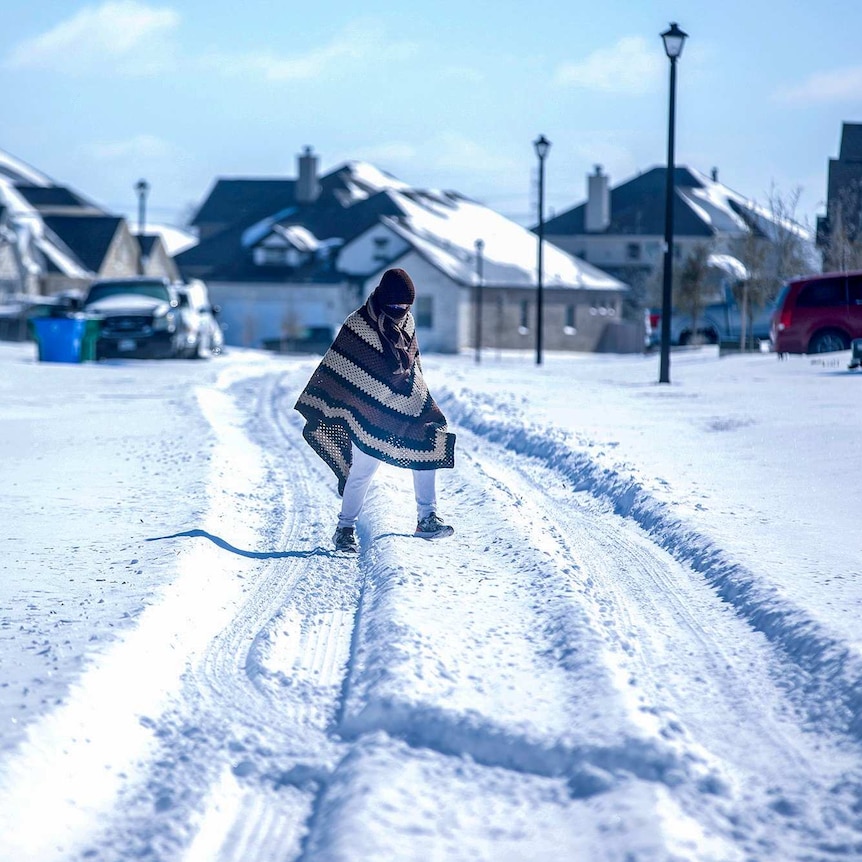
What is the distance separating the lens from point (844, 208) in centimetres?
3073

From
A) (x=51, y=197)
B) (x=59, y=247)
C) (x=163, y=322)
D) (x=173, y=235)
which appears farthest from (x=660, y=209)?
(x=173, y=235)

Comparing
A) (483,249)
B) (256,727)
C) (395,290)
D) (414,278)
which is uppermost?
(483,249)

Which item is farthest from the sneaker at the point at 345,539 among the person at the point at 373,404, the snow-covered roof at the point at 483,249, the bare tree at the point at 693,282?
the snow-covered roof at the point at 483,249

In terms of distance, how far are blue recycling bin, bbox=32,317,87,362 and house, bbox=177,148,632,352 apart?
30666 millimetres

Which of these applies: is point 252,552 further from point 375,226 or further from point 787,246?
point 375,226

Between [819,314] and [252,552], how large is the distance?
55.3ft

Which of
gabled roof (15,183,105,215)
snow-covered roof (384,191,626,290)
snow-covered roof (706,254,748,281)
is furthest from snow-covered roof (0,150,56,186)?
snow-covered roof (706,254,748,281)

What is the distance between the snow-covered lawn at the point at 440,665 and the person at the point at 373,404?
0.50 meters

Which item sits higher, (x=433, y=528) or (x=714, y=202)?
(x=714, y=202)

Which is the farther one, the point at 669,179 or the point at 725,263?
the point at 725,263

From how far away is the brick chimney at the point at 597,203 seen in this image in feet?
240

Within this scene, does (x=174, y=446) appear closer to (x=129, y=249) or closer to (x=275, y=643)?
(x=275, y=643)

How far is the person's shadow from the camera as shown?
24.9 feet

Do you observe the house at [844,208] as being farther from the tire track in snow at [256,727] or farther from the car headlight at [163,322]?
the tire track in snow at [256,727]
